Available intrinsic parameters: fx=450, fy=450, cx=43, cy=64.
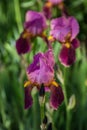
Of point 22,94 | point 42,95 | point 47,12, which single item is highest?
point 42,95

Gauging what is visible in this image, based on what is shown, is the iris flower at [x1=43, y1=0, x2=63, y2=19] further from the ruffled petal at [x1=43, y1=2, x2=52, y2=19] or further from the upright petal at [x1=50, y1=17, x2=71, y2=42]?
the upright petal at [x1=50, y1=17, x2=71, y2=42]

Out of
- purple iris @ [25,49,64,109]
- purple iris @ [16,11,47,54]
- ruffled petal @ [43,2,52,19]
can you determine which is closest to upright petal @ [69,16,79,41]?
purple iris @ [16,11,47,54]

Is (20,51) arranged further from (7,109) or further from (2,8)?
(2,8)

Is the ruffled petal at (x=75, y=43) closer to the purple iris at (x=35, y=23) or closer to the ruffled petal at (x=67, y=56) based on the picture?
the ruffled petal at (x=67, y=56)

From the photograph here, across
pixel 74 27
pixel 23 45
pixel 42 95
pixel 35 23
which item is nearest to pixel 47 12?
pixel 35 23

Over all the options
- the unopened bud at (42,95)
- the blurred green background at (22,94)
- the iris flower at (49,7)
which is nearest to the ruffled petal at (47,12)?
the iris flower at (49,7)

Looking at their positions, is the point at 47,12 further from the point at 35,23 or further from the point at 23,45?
the point at 23,45

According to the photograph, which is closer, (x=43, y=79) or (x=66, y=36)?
(x=43, y=79)
